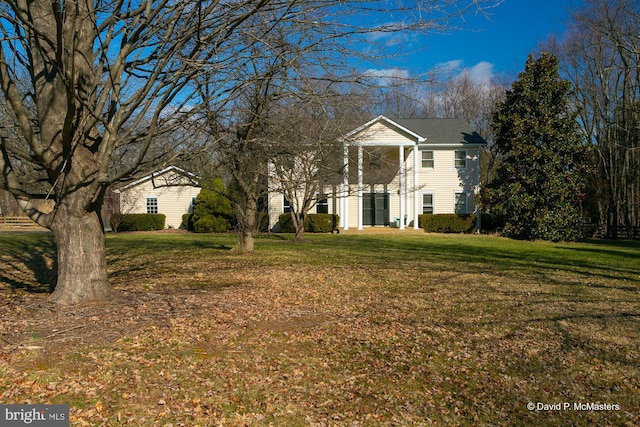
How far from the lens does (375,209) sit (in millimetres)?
28422

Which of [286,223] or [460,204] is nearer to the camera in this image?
[286,223]

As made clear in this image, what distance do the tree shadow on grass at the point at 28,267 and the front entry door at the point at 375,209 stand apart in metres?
16.5

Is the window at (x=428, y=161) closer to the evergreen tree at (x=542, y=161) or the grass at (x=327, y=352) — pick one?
the evergreen tree at (x=542, y=161)

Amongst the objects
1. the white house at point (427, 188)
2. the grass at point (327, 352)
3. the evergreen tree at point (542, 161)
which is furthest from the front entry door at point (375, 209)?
the grass at point (327, 352)

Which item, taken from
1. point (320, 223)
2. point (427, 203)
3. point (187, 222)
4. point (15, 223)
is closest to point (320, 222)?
point (320, 223)

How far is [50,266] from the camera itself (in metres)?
11.7

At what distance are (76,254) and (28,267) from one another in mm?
6598

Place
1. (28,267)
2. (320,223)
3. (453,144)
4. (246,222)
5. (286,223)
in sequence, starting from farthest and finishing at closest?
(453,144) < (286,223) < (320,223) < (246,222) < (28,267)

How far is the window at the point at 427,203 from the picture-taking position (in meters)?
28.2

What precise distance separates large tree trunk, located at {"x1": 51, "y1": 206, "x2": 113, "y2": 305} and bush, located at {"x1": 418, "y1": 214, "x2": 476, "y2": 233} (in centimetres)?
2227

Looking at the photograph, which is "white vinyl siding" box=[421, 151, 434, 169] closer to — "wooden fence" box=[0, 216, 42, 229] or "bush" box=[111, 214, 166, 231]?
"bush" box=[111, 214, 166, 231]

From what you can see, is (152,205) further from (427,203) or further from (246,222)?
(246,222)

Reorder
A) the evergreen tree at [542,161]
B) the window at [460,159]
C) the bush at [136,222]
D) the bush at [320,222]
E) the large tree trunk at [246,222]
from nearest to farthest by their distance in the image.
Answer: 1. the large tree trunk at [246,222]
2. the evergreen tree at [542,161]
3. the bush at [320,222]
4. the window at [460,159]
5. the bush at [136,222]

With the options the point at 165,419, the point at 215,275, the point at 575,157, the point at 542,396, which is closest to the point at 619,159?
the point at 575,157
